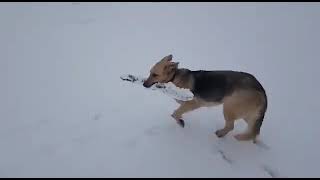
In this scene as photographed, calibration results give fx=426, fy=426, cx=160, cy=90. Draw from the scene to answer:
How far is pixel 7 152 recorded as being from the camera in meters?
5.82

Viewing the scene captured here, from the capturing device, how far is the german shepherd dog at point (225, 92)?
5.96m

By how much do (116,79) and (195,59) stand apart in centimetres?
192

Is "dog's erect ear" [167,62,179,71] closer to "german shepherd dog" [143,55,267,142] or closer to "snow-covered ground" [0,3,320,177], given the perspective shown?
"german shepherd dog" [143,55,267,142]

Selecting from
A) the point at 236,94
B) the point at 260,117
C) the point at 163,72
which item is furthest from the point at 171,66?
the point at 260,117

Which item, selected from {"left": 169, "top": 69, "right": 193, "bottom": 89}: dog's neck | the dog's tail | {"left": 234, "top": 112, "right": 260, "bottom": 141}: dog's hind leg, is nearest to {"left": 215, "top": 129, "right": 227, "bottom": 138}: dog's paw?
{"left": 234, "top": 112, "right": 260, "bottom": 141}: dog's hind leg

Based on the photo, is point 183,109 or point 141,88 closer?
point 183,109

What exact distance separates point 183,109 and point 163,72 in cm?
67

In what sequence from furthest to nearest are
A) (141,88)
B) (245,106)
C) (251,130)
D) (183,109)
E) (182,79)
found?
(141,88), (183,109), (182,79), (251,130), (245,106)

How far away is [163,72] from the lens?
20.3 ft

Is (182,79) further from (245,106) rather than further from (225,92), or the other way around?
(245,106)

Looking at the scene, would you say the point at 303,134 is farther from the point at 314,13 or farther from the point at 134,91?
the point at 314,13

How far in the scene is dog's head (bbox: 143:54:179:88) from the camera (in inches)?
243

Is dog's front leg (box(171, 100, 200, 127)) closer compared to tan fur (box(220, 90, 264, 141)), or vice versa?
tan fur (box(220, 90, 264, 141))

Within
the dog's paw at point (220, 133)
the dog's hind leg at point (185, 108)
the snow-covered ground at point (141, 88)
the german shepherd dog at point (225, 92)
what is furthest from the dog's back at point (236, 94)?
the snow-covered ground at point (141, 88)
